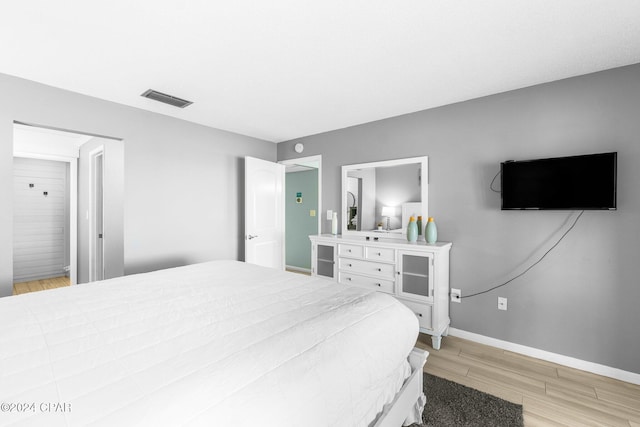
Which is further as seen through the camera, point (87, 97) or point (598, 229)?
point (87, 97)

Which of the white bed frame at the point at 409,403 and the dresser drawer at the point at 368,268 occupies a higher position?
the dresser drawer at the point at 368,268

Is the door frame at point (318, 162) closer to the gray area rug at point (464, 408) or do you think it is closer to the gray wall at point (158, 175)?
the gray wall at point (158, 175)

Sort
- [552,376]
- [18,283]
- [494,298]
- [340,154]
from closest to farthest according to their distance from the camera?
[552,376], [494,298], [340,154], [18,283]

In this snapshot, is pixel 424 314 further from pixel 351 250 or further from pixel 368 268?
pixel 351 250

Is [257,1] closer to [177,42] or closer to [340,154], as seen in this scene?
[177,42]

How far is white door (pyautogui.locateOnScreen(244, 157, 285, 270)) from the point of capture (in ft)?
13.1

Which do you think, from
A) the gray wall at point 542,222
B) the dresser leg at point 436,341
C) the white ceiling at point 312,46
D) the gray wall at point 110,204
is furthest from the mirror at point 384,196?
the gray wall at point 110,204

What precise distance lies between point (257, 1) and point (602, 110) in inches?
108

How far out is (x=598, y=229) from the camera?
2.36 m

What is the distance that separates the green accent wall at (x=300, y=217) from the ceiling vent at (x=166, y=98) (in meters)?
3.16

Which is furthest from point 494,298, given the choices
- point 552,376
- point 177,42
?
point 177,42

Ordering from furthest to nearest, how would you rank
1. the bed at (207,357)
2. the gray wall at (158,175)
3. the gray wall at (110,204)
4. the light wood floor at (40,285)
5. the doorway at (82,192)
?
the light wood floor at (40,285)
the doorway at (82,192)
the gray wall at (110,204)
the gray wall at (158,175)
the bed at (207,357)

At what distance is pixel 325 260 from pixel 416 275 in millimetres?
1180

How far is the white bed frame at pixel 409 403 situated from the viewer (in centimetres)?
141
